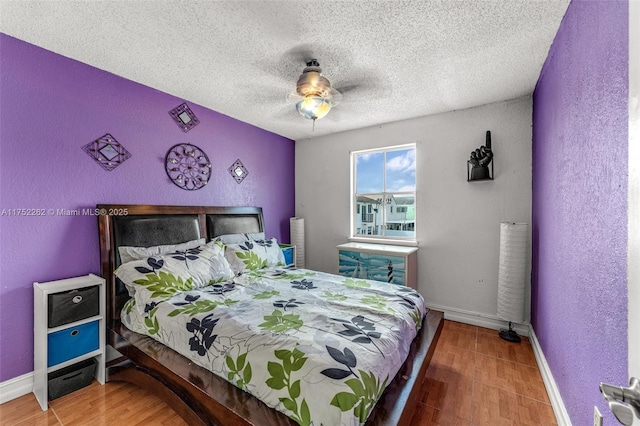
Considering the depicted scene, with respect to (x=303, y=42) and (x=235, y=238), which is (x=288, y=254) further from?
(x=303, y=42)

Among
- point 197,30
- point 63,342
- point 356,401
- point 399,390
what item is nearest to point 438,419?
point 399,390

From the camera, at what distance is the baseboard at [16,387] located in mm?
1885

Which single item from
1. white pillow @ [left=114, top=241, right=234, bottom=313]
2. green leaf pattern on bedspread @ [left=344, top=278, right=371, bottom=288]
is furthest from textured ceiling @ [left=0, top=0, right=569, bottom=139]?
green leaf pattern on bedspread @ [left=344, top=278, right=371, bottom=288]

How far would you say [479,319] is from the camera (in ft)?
10.2

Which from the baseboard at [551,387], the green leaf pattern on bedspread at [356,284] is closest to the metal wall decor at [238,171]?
the green leaf pattern on bedspread at [356,284]

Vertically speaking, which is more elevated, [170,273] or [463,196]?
[463,196]

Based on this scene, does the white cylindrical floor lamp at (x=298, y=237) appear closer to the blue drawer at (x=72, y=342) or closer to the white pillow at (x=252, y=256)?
the white pillow at (x=252, y=256)

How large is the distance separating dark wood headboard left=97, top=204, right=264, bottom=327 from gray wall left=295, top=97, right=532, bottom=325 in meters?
1.98

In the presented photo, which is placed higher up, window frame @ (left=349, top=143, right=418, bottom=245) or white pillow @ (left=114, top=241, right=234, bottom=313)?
window frame @ (left=349, top=143, right=418, bottom=245)

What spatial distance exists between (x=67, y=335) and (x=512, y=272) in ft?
12.8

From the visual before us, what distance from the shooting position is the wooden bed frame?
1.32 m

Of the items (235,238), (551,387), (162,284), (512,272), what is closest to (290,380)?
(162,284)

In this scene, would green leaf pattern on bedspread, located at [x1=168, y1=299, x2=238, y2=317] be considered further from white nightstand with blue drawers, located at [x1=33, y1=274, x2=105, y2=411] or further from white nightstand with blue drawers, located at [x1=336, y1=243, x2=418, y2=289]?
white nightstand with blue drawers, located at [x1=336, y1=243, x2=418, y2=289]

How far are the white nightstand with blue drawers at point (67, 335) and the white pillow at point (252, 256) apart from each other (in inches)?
42.8
